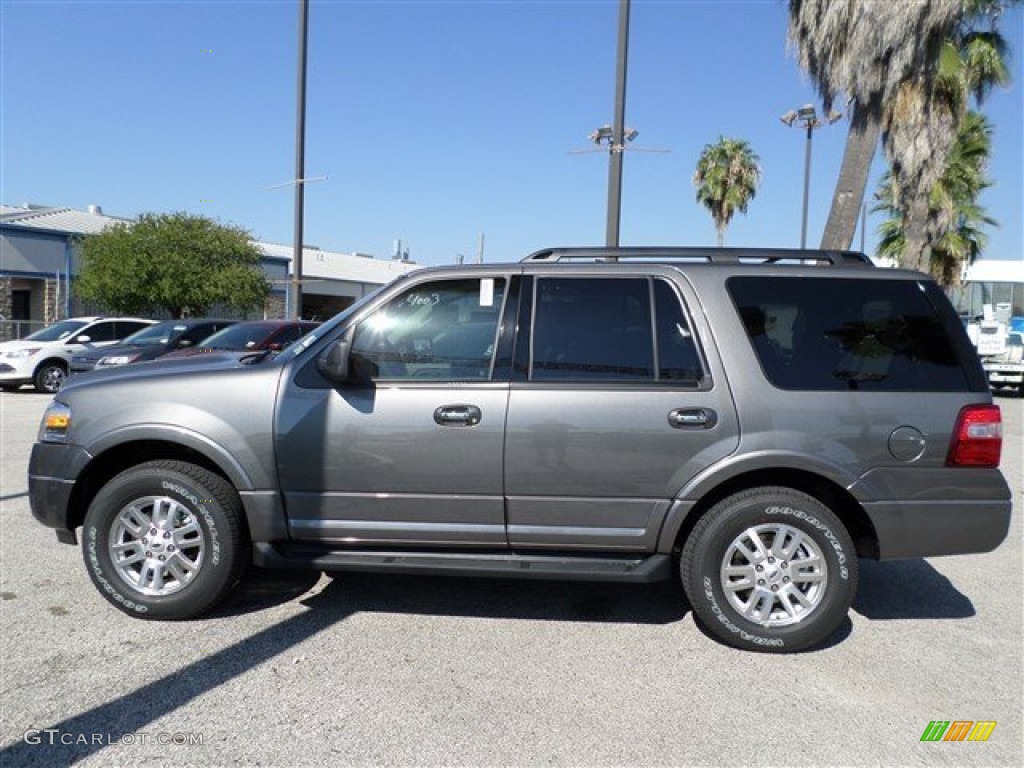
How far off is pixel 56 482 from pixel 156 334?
11973 mm

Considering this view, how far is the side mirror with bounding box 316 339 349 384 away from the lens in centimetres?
375

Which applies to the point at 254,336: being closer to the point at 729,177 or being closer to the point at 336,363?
the point at 336,363

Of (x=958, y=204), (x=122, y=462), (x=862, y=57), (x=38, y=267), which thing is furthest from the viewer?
(x=38, y=267)

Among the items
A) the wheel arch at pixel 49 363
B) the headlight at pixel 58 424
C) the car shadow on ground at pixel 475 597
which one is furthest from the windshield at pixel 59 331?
the car shadow on ground at pixel 475 597

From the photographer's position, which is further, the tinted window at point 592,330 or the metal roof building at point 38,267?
the metal roof building at point 38,267

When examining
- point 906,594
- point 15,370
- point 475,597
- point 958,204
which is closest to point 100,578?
point 475,597

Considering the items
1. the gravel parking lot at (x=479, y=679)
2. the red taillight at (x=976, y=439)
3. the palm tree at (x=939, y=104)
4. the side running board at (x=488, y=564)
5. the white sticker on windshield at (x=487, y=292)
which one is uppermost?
the palm tree at (x=939, y=104)

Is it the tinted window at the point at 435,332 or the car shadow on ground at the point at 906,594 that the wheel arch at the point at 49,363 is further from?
the car shadow on ground at the point at 906,594

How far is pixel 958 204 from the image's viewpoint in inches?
869

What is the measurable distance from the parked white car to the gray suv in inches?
513

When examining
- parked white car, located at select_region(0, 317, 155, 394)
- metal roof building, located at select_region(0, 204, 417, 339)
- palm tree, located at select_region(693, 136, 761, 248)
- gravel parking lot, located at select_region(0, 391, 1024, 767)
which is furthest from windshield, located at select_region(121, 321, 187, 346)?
palm tree, located at select_region(693, 136, 761, 248)

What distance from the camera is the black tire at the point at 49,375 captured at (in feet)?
49.8

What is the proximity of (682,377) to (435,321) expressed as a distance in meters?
1.30

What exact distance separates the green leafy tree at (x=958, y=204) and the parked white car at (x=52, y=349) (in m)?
17.8
